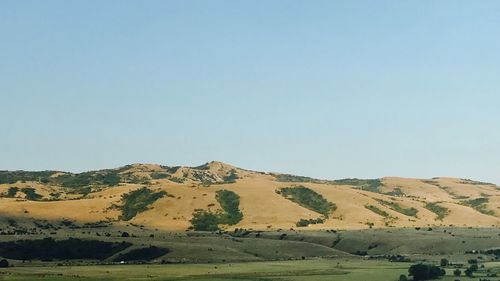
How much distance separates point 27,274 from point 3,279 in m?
11.5

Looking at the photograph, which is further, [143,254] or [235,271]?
[143,254]

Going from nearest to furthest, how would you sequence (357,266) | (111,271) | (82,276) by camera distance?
(82,276)
(111,271)
(357,266)

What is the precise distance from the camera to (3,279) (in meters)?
136

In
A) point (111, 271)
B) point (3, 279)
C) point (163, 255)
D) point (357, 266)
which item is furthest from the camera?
point (163, 255)

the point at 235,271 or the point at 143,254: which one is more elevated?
the point at 143,254

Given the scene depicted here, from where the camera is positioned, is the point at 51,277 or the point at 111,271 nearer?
the point at 51,277

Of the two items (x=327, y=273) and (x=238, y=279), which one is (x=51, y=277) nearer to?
(x=238, y=279)

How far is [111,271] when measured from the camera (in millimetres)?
157875

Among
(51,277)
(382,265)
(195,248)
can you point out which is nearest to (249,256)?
(195,248)

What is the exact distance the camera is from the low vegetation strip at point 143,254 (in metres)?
193

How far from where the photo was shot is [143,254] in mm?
196375

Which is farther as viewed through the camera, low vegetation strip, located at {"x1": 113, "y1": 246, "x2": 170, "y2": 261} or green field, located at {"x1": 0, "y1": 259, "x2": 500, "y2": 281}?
low vegetation strip, located at {"x1": 113, "y1": 246, "x2": 170, "y2": 261}

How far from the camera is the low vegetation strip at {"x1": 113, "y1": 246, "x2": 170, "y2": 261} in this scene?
193 metres

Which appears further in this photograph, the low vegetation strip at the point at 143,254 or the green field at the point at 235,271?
the low vegetation strip at the point at 143,254
